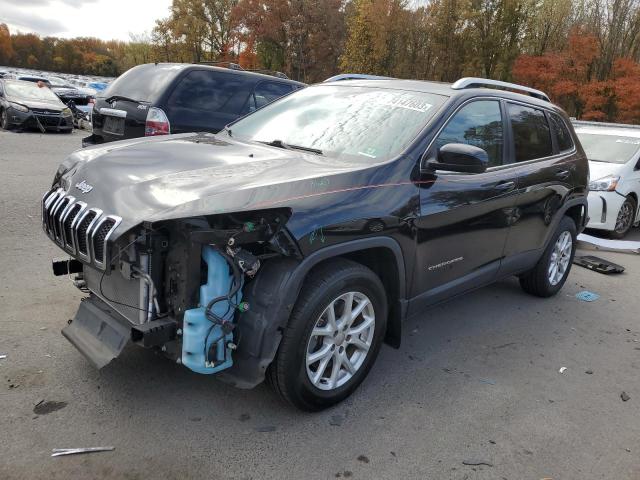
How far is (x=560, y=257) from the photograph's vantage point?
548cm

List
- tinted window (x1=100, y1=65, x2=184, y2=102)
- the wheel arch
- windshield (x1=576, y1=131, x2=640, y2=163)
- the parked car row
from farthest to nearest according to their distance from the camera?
the parked car row
windshield (x1=576, y1=131, x2=640, y2=163)
tinted window (x1=100, y1=65, x2=184, y2=102)
the wheel arch

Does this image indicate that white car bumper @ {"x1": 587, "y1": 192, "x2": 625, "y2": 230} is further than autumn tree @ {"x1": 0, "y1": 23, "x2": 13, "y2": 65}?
No

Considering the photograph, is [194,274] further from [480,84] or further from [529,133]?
[529,133]

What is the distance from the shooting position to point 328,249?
2834 millimetres

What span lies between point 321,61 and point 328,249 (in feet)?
141

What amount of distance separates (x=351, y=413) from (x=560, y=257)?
11.0ft

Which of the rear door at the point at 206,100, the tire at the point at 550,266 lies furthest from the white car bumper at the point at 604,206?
the rear door at the point at 206,100

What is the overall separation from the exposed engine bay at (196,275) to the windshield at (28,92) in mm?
17008

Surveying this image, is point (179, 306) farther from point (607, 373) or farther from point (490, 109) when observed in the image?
point (607, 373)

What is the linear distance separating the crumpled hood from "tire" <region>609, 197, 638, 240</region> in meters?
6.83

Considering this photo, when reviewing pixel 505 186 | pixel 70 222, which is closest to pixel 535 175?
pixel 505 186

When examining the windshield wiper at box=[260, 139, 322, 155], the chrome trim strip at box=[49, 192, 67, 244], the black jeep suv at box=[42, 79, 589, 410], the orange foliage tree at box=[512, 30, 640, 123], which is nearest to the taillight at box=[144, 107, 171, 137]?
the black jeep suv at box=[42, 79, 589, 410]

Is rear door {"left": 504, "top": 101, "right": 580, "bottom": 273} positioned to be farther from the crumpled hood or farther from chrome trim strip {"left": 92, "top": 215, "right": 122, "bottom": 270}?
chrome trim strip {"left": 92, "top": 215, "right": 122, "bottom": 270}

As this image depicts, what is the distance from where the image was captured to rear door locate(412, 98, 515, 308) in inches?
138
